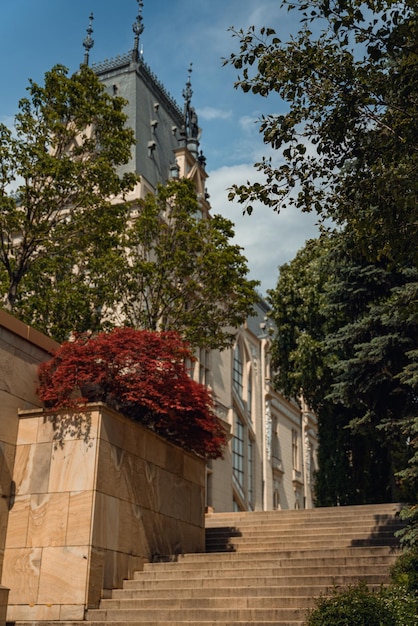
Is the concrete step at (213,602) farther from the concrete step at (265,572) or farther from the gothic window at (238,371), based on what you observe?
the gothic window at (238,371)

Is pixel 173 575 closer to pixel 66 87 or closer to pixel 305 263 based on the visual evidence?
pixel 66 87

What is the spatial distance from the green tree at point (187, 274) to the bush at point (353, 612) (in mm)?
11554

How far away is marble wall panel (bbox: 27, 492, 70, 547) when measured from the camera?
12133 millimetres

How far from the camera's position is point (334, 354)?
22.7m

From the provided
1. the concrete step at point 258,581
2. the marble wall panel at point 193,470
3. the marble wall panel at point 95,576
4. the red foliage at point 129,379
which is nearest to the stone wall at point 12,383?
the red foliage at point 129,379

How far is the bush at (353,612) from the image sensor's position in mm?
8539

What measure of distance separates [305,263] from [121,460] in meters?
17.1

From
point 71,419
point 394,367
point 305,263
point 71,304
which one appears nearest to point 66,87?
point 71,304

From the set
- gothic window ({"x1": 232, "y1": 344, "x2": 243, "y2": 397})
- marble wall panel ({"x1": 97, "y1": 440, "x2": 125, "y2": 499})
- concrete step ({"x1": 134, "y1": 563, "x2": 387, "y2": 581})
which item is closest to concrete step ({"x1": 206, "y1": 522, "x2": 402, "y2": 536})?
concrete step ({"x1": 134, "y1": 563, "x2": 387, "y2": 581})

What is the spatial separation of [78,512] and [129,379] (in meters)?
2.80

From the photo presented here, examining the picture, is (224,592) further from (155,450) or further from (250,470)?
(250,470)

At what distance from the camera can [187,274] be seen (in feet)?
66.6

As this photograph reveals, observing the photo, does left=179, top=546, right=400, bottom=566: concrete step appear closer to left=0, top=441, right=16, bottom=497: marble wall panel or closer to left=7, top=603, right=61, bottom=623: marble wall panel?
left=7, top=603, right=61, bottom=623: marble wall panel

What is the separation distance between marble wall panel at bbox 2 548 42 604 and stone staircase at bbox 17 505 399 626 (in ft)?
3.75
